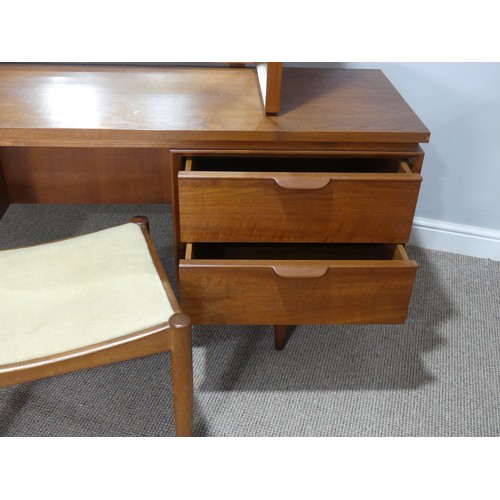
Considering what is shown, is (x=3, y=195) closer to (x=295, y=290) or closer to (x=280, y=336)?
(x=280, y=336)

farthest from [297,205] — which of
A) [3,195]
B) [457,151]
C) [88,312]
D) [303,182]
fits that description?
[3,195]

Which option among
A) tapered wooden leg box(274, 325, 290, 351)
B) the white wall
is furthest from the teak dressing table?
the white wall

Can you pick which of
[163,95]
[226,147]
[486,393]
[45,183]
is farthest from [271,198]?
[45,183]

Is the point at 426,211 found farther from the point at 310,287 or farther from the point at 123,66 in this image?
the point at 123,66

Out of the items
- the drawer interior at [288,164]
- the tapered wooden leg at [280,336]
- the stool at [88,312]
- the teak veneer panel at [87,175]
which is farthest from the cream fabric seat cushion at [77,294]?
the teak veneer panel at [87,175]

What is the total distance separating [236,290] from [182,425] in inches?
9.4

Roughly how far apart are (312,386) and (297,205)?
1.42ft

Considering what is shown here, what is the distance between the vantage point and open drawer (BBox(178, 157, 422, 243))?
0.82m

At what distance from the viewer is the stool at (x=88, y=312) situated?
71 centimetres

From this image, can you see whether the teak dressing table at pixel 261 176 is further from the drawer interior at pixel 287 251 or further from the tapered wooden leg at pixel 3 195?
the tapered wooden leg at pixel 3 195

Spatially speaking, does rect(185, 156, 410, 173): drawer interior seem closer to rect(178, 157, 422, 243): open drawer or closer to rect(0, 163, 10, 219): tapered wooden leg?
rect(178, 157, 422, 243): open drawer
